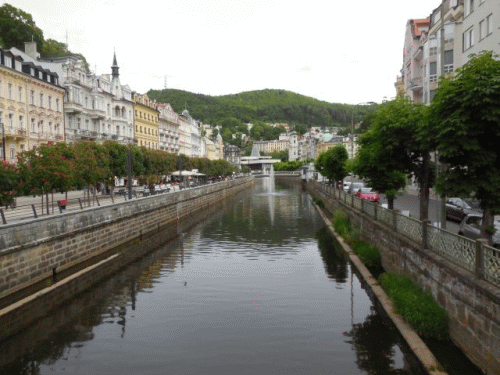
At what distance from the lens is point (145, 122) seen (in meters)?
82.0

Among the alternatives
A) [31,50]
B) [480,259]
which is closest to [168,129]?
[31,50]

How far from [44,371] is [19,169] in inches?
702

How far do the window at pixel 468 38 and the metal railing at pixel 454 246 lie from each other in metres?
23.0

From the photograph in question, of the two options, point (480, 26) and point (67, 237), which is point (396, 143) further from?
point (480, 26)

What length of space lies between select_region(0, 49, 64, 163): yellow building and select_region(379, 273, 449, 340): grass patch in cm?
3563

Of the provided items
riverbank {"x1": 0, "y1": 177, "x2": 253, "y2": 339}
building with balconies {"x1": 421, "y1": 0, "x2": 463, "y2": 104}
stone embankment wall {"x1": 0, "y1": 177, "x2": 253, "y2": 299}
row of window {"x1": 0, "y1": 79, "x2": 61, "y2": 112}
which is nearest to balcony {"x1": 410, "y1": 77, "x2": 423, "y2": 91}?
building with balconies {"x1": 421, "y1": 0, "x2": 463, "y2": 104}

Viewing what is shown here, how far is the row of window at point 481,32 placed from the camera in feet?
106

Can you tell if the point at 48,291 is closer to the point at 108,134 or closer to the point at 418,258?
the point at 418,258

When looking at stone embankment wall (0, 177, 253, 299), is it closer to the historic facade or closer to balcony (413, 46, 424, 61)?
balcony (413, 46, 424, 61)

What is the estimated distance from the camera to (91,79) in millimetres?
60625

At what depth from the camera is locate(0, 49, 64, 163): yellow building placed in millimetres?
42375

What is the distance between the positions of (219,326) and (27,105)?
4019cm

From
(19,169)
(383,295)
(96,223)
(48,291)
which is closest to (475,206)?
(383,295)

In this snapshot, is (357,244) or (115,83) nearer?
(357,244)
